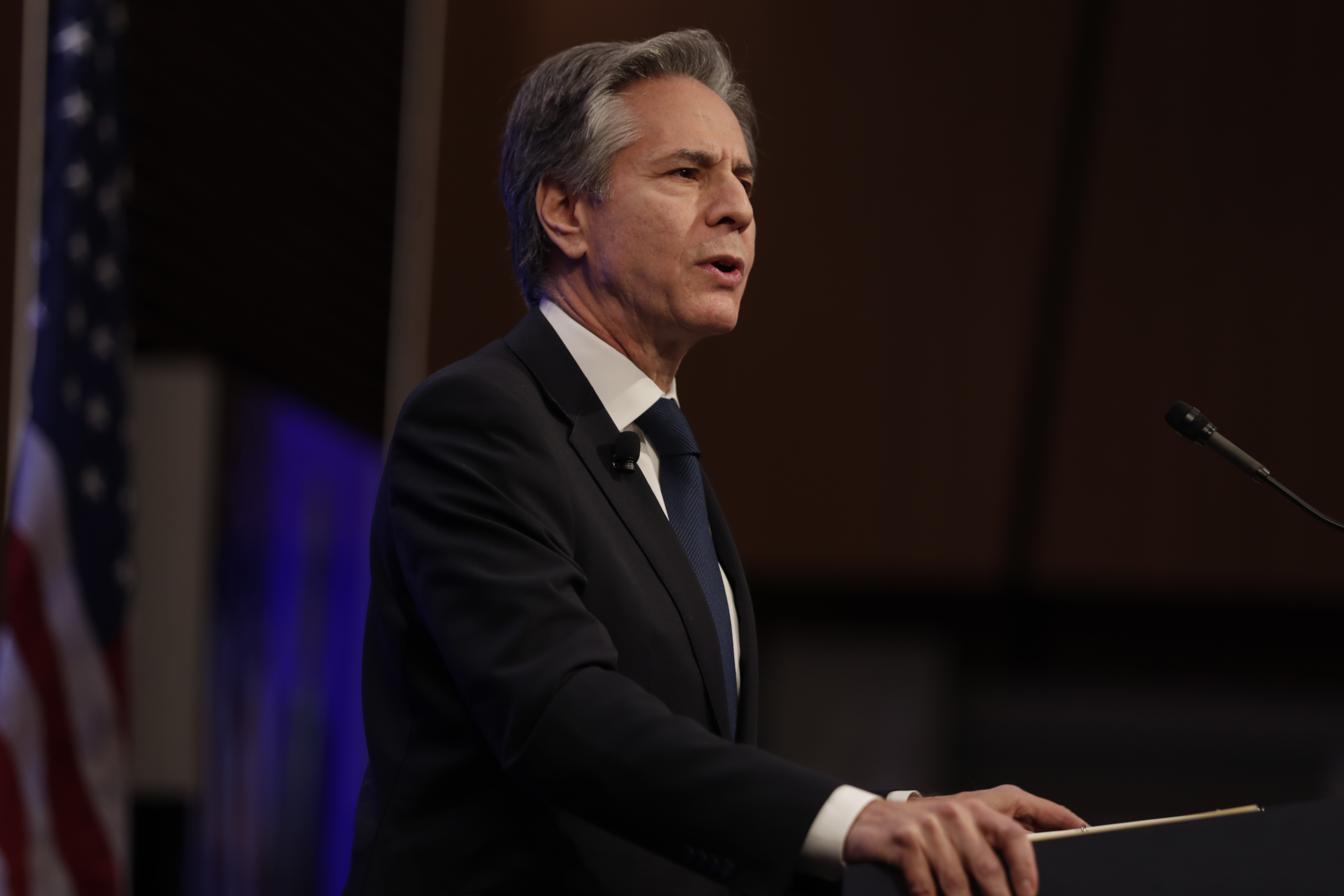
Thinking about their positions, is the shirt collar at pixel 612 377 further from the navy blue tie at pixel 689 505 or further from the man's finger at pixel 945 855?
the man's finger at pixel 945 855

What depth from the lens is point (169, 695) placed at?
320cm

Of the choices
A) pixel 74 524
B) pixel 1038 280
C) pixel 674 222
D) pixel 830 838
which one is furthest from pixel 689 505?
pixel 1038 280

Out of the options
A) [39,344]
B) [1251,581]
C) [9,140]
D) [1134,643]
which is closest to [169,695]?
[39,344]

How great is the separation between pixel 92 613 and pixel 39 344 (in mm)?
616

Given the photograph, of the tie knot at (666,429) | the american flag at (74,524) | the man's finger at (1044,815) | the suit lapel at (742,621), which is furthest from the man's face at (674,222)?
the american flag at (74,524)

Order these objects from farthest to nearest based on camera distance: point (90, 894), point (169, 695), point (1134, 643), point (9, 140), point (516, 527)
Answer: point (1134, 643), point (169, 695), point (9, 140), point (90, 894), point (516, 527)

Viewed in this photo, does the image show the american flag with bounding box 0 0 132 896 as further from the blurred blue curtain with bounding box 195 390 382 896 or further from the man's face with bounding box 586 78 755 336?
the man's face with bounding box 586 78 755 336

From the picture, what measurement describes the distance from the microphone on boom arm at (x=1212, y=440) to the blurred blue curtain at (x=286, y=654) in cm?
248

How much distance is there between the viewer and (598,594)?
112 centimetres

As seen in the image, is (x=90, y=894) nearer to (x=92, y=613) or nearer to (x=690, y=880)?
(x=92, y=613)

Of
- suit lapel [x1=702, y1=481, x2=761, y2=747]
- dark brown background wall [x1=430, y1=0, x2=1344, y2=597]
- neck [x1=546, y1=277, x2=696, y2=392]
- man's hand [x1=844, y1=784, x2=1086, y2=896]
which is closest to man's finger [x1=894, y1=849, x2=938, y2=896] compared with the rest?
man's hand [x1=844, y1=784, x2=1086, y2=896]

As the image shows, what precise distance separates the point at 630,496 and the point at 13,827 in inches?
77.4

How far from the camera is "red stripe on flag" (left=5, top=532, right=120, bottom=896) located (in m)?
2.50

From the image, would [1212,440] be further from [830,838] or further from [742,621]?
[830,838]
